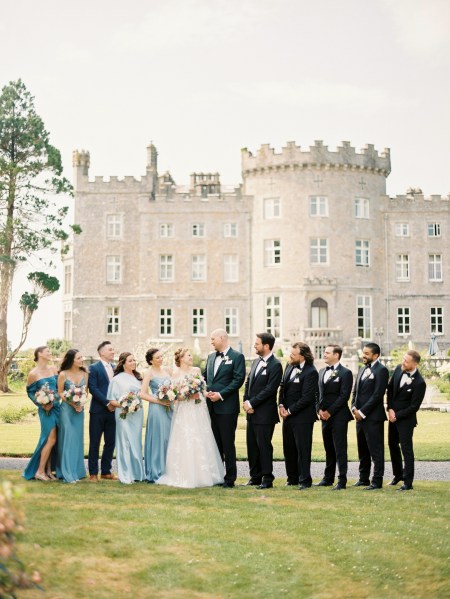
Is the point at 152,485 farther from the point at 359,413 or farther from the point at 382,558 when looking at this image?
the point at 382,558

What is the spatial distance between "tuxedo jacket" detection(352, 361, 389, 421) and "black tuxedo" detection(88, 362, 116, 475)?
3412 millimetres

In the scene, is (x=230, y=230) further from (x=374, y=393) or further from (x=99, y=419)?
(x=374, y=393)

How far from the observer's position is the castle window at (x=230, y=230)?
4466 centimetres

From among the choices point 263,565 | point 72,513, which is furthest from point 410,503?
point 72,513

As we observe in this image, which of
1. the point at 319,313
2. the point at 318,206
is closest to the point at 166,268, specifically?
the point at 319,313

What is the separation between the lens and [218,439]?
11.0 m

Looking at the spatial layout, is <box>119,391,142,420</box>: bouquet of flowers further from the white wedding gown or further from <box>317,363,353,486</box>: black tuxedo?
<box>317,363,353,486</box>: black tuxedo

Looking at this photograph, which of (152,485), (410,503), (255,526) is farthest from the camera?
(152,485)

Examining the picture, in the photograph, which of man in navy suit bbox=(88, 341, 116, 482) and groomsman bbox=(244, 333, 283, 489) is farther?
man in navy suit bbox=(88, 341, 116, 482)

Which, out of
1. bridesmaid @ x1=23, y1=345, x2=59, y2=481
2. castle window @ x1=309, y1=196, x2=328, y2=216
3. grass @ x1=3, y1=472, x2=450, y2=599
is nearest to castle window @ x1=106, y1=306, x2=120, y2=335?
castle window @ x1=309, y1=196, x2=328, y2=216

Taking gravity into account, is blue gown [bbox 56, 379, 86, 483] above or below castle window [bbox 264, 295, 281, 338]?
below

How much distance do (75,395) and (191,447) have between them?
1.64m

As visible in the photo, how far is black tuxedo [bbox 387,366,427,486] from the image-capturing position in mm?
10539

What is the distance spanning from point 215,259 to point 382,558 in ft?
123
